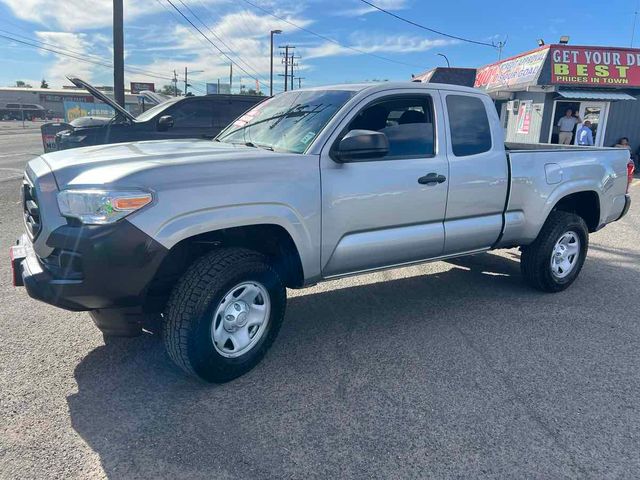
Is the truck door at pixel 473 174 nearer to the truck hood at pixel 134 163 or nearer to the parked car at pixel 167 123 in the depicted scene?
the truck hood at pixel 134 163

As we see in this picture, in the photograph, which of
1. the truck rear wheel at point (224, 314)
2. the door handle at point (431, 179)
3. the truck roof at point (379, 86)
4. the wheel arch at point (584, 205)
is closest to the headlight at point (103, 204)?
the truck rear wheel at point (224, 314)

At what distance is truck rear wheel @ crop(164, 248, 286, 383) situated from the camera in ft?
9.87

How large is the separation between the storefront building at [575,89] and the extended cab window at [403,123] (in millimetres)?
14728

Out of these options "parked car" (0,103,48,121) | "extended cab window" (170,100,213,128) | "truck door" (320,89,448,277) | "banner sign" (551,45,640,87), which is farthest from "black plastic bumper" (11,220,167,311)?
"parked car" (0,103,48,121)

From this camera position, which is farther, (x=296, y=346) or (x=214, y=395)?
(x=296, y=346)

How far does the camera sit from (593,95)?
16969mm

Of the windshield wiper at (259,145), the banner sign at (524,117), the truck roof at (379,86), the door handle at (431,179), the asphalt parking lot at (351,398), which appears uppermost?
the banner sign at (524,117)

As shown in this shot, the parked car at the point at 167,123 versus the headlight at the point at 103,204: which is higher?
the parked car at the point at 167,123

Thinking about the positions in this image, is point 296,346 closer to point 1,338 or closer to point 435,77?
point 1,338

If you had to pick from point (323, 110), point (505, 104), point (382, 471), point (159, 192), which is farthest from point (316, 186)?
point (505, 104)

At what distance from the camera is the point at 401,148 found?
13.0 feet

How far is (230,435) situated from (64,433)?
887mm

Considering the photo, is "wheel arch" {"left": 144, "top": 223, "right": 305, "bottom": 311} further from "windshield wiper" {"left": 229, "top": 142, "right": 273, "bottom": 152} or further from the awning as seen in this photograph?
the awning

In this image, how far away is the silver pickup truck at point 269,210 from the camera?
2797mm
